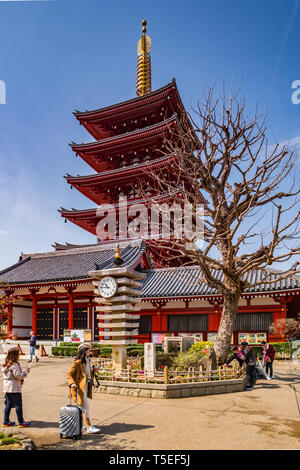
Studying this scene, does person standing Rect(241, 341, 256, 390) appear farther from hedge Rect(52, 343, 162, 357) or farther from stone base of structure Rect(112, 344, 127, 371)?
hedge Rect(52, 343, 162, 357)

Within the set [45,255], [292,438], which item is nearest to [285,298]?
[292,438]

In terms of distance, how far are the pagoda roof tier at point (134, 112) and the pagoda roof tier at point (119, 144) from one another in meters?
1.89

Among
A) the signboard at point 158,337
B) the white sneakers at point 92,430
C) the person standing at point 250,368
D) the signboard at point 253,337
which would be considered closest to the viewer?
the white sneakers at point 92,430

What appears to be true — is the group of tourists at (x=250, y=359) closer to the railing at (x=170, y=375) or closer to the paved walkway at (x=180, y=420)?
the railing at (x=170, y=375)

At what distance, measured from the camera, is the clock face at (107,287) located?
12117 mm

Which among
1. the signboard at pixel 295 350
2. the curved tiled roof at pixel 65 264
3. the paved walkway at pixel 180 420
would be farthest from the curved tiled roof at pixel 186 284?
the paved walkway at pixel 180 420

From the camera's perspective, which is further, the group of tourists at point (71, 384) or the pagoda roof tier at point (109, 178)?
the pagoda roof tier at point (109, 178)

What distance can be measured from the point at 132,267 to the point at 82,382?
18.3 m

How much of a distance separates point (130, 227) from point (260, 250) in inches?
734

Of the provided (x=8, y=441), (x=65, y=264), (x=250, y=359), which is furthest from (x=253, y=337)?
(x=8, y=441)

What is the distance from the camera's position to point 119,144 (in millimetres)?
32250

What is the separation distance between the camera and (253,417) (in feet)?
25.6

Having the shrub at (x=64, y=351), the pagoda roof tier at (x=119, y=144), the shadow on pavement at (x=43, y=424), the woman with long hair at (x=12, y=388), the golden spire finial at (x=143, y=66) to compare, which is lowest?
the shrub at (x=64, y=351)
